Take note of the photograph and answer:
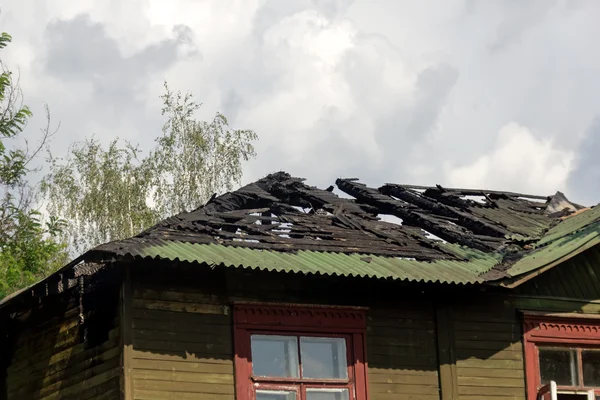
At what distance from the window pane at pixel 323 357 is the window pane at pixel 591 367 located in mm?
3277

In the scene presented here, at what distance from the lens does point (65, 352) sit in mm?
14039

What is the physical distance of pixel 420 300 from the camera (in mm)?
14477

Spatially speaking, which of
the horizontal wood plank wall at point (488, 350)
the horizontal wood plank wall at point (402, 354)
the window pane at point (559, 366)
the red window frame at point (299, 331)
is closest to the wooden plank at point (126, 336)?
the red window frame at point (299, 331)

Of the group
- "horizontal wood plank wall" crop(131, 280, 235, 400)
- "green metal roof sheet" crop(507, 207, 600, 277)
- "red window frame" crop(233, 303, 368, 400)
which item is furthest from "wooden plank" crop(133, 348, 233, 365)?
"green metal roof sheet" crop(507, 207, 600, 277)

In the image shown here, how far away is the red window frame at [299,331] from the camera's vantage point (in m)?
13.2

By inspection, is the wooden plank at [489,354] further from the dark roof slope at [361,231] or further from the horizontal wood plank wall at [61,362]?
the horizontal wood plank wall at [61,362]

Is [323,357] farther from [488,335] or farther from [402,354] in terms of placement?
[488,335]

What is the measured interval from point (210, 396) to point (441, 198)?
6838mm

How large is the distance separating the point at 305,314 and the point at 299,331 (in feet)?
0.74

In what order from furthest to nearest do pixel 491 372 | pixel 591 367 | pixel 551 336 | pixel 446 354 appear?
pixel 591 367 → pixel 551 336 → pixel 491 372 → pixel 446 354

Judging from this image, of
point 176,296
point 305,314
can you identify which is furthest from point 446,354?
point 176,296

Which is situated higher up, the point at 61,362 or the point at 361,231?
the point at 361,231

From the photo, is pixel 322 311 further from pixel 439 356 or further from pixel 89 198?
pixel 89 198

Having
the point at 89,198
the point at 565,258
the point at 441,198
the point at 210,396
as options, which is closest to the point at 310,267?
the point at 210,396
